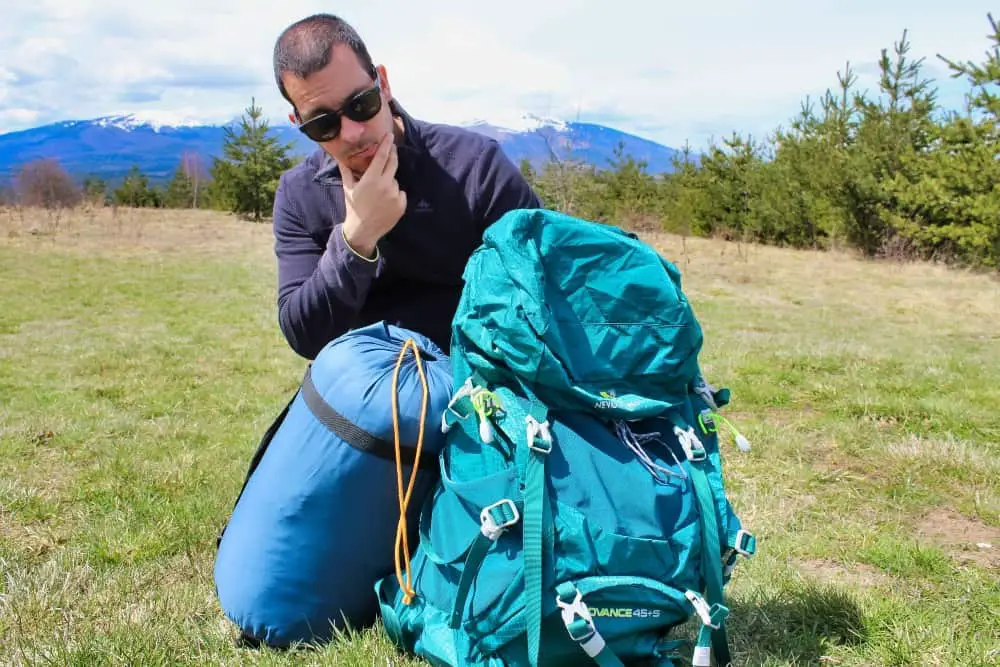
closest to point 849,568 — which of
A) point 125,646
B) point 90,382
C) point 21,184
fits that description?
point 125,646

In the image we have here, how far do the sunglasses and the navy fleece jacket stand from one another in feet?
0.95

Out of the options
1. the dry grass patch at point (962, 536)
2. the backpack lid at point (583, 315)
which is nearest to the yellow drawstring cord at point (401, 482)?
the backpack lid at point (583, 315)

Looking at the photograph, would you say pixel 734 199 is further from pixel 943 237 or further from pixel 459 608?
pixel 459 608

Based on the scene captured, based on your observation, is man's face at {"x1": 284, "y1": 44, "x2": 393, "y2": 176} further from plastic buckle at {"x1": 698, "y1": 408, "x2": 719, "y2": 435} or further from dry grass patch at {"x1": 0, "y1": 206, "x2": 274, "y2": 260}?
dry grass patch at {"x1": 0, "y1": 206, "x2": 274, "y2": 260}

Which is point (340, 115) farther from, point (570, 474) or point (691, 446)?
point (691, 446)

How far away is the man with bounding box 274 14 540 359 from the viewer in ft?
7.99

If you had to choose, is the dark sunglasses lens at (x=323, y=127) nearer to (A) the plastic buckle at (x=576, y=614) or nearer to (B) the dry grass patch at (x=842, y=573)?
(A) the plastic buckle at (x=576, y=614)

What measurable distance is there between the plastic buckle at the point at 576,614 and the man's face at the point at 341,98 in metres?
1.53

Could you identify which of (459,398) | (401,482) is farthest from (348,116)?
(401,482)

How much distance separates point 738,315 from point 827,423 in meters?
7.25

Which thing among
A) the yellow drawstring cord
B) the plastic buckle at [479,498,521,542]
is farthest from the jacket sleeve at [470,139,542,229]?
the plastic buckle at [479,498,521,542]

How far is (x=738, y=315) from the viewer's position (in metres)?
12.6

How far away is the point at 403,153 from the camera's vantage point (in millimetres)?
2750

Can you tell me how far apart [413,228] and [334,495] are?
0.96m
